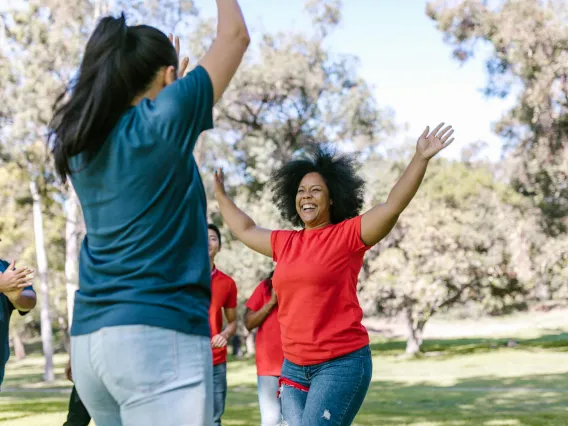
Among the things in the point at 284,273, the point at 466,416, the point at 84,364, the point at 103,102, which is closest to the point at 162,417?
the point at 84,364

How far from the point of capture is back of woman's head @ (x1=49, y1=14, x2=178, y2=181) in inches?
92.4

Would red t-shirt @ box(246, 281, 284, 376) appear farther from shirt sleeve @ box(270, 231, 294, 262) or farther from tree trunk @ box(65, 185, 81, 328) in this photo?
tree trunk @ box(65, 185, 81, 328)

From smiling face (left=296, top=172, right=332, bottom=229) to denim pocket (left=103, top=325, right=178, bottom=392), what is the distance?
3072 mm

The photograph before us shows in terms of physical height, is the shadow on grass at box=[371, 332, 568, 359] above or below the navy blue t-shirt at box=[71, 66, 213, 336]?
below

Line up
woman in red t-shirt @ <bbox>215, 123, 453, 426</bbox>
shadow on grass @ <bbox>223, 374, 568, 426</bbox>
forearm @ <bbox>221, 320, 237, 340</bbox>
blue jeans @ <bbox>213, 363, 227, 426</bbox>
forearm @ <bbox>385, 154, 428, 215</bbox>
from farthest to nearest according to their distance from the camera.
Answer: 1. shadow on grass @ <bbox>223, 374, 568, 426</bbox>
2. forearm @ <bbox>221, 320, 237, 340</bbox>
3. blue jeans @ <bbox>213, 363, 227, 426</bbox>
4. woman in red t-shirt @ <bbox>215, 123, 453, 426</bbox>
5. forearm @ <bbox>385, 154, 428, 215</bbox>

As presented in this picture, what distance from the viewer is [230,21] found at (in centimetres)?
253

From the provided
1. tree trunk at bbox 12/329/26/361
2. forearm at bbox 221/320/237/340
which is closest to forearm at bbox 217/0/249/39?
forearm at bbox 221/320/237/340

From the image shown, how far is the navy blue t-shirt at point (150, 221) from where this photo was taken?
2252 millimetres

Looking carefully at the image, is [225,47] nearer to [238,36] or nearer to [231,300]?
[238,36]

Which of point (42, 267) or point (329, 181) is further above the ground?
point (42, 267)

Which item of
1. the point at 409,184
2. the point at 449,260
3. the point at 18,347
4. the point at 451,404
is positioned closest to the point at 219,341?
the point at 409,184

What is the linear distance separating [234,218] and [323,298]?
2.74 ft

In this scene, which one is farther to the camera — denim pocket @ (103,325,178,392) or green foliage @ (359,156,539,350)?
green foliage @ (359,156,539,350)

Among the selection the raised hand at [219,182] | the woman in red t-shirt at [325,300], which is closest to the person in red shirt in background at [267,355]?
the woman in red t-shirt at [325,300]
